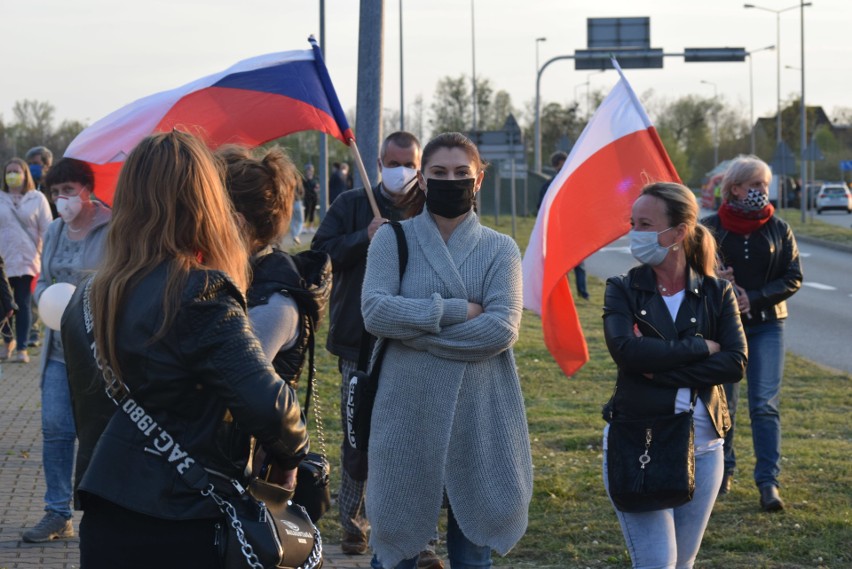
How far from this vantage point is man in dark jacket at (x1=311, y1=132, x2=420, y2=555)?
5.91 meters

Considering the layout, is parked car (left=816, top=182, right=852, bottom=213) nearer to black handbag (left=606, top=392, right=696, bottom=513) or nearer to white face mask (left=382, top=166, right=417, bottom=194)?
white face mask (left=382, top=166, right=417, bottom=194)

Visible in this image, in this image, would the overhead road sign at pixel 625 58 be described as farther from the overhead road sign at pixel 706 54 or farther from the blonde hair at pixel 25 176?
the blonde hair at pixel 25 176

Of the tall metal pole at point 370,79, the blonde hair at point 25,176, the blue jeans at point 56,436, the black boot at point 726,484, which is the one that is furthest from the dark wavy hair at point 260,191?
the blonde hair at point 25,176

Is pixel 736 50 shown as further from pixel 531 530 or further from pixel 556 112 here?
pixel 556 112

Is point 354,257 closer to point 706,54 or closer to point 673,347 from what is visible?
point 673,347

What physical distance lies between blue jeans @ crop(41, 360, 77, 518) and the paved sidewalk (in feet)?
0.75

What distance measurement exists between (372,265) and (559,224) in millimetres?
1857

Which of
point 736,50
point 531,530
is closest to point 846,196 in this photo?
point 736,50

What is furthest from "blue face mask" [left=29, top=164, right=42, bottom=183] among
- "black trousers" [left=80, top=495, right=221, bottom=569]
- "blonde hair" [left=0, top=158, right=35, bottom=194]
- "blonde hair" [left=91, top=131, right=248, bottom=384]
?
"black trousers" [left=80, top=495, right=221, bottom=569]

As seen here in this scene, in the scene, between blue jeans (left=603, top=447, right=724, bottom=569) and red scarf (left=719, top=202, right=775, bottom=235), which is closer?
blue jeans (left=603, top=447, right=724, bottom=569)

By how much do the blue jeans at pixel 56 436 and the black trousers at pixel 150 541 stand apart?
130 inches

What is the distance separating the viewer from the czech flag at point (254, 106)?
20.8ft

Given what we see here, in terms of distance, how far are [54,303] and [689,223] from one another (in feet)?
8.67

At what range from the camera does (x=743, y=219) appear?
22.3 feet
